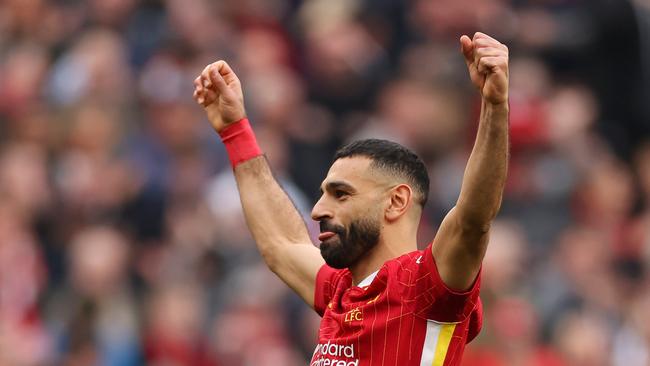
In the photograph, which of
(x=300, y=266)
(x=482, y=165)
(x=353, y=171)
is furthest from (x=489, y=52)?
(x=300, y=266)

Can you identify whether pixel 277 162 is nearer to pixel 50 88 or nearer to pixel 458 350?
pixel 50 88

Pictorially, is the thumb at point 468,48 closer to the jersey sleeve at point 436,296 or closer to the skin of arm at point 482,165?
the skin of arm at point 482,165

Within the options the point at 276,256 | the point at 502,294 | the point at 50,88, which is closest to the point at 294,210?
the point at 276,256

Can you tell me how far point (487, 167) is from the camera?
5551mm

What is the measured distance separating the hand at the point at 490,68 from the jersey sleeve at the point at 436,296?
0.70 metres

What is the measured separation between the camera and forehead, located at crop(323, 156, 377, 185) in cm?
631

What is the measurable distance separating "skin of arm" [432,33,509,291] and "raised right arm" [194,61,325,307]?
1.50 m

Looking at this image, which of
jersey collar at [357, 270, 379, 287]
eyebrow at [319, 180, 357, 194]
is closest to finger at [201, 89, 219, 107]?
eyebrow at [319, 180, 357, 194]

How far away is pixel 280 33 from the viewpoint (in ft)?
46.3

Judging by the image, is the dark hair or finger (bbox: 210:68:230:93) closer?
the dark hair

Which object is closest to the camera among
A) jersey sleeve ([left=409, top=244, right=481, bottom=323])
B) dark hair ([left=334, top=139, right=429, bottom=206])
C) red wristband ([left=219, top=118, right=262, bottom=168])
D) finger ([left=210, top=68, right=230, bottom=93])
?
jersey sleeve ([left=409, top=244, right=481, bottom=323])

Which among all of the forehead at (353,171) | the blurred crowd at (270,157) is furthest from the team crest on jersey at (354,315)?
the blurred crowd at (270,157)

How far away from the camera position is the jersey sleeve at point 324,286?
6801 millimetres

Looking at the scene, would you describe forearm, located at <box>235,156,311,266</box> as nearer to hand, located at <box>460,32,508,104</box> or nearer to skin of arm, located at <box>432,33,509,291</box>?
skin of arm, located at <box>432,33,509,291</box>
